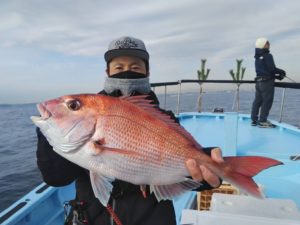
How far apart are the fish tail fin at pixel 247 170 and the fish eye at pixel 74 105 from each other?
86 centimetres

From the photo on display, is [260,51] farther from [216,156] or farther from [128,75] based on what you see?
[216,156]

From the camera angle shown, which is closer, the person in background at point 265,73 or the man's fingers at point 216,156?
the man's fingers at point 216,156

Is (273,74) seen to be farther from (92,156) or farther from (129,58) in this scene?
(92,156)

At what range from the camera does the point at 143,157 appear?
1.59m

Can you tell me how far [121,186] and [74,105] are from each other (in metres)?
0.80

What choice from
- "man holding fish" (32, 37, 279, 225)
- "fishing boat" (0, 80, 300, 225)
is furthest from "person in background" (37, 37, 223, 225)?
"fishing boat" (0, 80, 300, 225)

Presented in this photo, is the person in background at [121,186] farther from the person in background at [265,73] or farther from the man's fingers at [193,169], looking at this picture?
the person in background at [265,73]

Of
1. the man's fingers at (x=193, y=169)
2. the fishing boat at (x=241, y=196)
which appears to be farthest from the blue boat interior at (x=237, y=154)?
the man's fingers at (x=193, y=169)

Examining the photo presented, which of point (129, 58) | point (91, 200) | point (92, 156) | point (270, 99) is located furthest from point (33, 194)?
point (270, 99)

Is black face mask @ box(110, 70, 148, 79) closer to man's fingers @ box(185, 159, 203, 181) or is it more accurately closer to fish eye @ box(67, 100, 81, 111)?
fish eye @ box(67, 100, 81, 111)

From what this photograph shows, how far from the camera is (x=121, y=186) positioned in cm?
214

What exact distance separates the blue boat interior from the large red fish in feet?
1.03

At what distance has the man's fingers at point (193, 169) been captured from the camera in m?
1.67

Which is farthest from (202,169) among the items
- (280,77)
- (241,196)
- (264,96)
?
(280,77)
